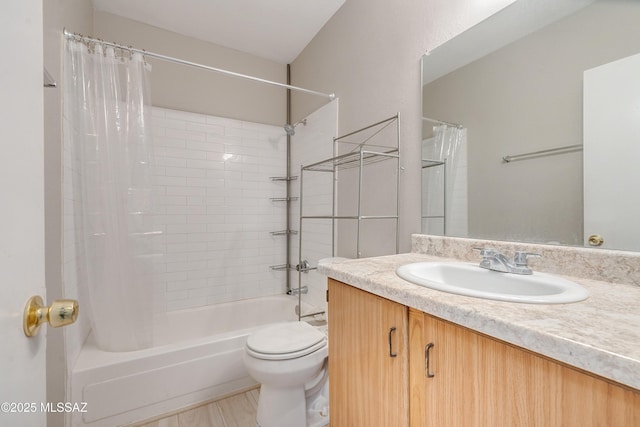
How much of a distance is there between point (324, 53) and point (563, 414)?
2.40 m

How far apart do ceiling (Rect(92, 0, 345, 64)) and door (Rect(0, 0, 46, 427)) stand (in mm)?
1850

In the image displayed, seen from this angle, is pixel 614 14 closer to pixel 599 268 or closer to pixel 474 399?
pixel 599 268

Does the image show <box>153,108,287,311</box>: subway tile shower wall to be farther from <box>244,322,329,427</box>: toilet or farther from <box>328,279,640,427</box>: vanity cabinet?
<box>328,279,640,427</box>: vanity cabinet

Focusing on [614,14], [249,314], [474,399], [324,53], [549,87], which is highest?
[324,53]

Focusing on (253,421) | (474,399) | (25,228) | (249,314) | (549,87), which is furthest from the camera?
(249,314)

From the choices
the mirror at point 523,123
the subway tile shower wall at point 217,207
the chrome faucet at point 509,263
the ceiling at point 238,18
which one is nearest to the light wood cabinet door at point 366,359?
the chrome faucet at point 509,263

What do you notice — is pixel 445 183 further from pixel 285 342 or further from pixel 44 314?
pixel 44 314

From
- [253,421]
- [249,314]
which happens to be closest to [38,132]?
[253,421]

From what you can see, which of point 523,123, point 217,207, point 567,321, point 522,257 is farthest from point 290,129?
point 567,321

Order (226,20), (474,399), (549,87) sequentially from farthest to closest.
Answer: (226,20), (549,87), (474,399)

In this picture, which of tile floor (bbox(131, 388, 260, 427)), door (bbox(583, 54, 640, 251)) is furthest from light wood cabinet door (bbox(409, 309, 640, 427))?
tile floor (bbox(131, 388, 260, 427))

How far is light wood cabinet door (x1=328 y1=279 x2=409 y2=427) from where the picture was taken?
2.41 ft

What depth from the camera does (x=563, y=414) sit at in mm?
451

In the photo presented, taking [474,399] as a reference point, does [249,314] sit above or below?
below
